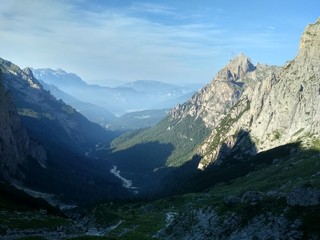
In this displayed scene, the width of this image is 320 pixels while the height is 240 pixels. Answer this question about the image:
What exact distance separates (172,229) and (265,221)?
3145 centimetres

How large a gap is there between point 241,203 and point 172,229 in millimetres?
22018

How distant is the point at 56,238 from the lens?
74.5 metres

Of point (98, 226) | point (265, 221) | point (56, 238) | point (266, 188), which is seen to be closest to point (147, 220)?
point (98, 226)

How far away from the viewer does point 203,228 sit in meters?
77.4

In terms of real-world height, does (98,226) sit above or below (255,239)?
below

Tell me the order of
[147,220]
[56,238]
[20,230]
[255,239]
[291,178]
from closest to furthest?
[255,239] < [56,238] < [20,230] < [147,220] < [291,178]

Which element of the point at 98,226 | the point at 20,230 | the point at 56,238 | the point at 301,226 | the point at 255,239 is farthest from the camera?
the point at 98,226

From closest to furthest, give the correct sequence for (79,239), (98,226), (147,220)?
(79,239), (147,220), (98,226)

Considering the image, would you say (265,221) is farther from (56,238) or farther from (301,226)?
(56,238)

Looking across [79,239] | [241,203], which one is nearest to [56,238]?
[79,239]

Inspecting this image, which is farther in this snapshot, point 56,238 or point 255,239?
point 56,238

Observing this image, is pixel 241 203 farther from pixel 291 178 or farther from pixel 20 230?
pixel 291 178

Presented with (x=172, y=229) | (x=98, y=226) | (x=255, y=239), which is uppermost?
(x=255, y=239)

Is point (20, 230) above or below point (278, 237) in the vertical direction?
below
